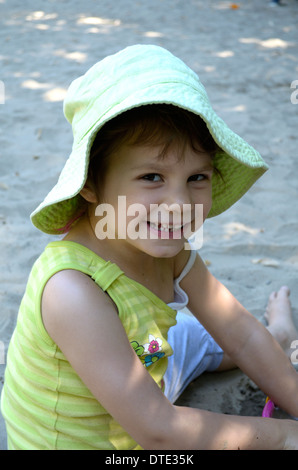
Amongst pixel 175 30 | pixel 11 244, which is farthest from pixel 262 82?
pixel 11 244

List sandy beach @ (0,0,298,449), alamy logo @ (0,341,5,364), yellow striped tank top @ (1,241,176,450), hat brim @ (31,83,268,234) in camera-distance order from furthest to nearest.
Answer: sandy beach @ (0,0,298,449)
alamy logo @ (0,341,5,364)
yellow striped tank top @ (1,241,176,450)
hat brim @ (31,83,268,234)

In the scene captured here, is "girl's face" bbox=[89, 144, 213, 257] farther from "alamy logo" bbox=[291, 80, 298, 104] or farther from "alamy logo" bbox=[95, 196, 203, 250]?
"alamy logo" bbox=[291, 80, 298, 104]

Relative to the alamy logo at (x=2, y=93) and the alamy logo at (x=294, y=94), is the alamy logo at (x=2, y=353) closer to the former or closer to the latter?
the alamy logo at (x=2, y=93)

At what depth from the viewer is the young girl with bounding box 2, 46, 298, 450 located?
1408mm

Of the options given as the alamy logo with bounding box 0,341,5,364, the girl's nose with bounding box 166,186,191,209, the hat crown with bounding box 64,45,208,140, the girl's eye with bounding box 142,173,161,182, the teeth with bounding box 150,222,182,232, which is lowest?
the alamy logo with bounding box 0,341,5,364

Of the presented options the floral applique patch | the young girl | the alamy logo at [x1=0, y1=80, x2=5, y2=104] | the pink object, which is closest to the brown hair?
the young girl

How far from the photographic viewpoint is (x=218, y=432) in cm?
152

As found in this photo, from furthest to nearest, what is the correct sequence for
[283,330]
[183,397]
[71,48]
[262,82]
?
[71,48], [262,82], [283,330], [183,397]

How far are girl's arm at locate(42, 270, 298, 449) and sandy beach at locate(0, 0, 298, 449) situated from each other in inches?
23.7

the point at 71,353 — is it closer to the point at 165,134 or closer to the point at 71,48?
the point at 165,134

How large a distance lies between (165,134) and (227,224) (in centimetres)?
164

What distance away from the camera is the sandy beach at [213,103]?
258cm

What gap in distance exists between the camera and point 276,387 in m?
1.89

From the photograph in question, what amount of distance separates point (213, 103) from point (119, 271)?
3.09 m
